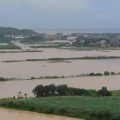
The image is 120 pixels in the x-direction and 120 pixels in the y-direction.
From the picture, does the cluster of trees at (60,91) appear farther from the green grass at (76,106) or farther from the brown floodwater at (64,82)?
the green grass at (76,106)

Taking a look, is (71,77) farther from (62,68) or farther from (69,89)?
(69,89)

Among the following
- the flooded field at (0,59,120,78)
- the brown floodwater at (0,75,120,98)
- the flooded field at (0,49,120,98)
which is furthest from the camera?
the flooded field at (0,59,120,78)

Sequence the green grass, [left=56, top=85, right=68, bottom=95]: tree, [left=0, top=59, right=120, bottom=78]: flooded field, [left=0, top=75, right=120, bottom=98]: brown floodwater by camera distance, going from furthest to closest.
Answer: [left=0, top=59, right=120, bottom=78]: flooded field < [left=0, top=75, right=120, bottom=98]: brown floodwater < [left=56, top=85, right=68, bottom=95]: tree < the green grass

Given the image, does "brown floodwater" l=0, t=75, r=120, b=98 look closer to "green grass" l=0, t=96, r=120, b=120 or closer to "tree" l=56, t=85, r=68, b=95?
"tree" l=56, t=85, r=68, b=95

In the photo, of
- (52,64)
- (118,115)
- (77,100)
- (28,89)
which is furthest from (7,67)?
(118,115)

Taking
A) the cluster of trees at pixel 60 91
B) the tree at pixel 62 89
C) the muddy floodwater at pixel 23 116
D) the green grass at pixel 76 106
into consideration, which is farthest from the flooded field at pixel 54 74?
the muddy floodwater at pixel 23 116

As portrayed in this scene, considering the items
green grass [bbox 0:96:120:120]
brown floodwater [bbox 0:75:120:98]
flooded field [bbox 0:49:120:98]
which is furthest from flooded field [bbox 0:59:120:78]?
green grass [bbox 0:96:120:120]
